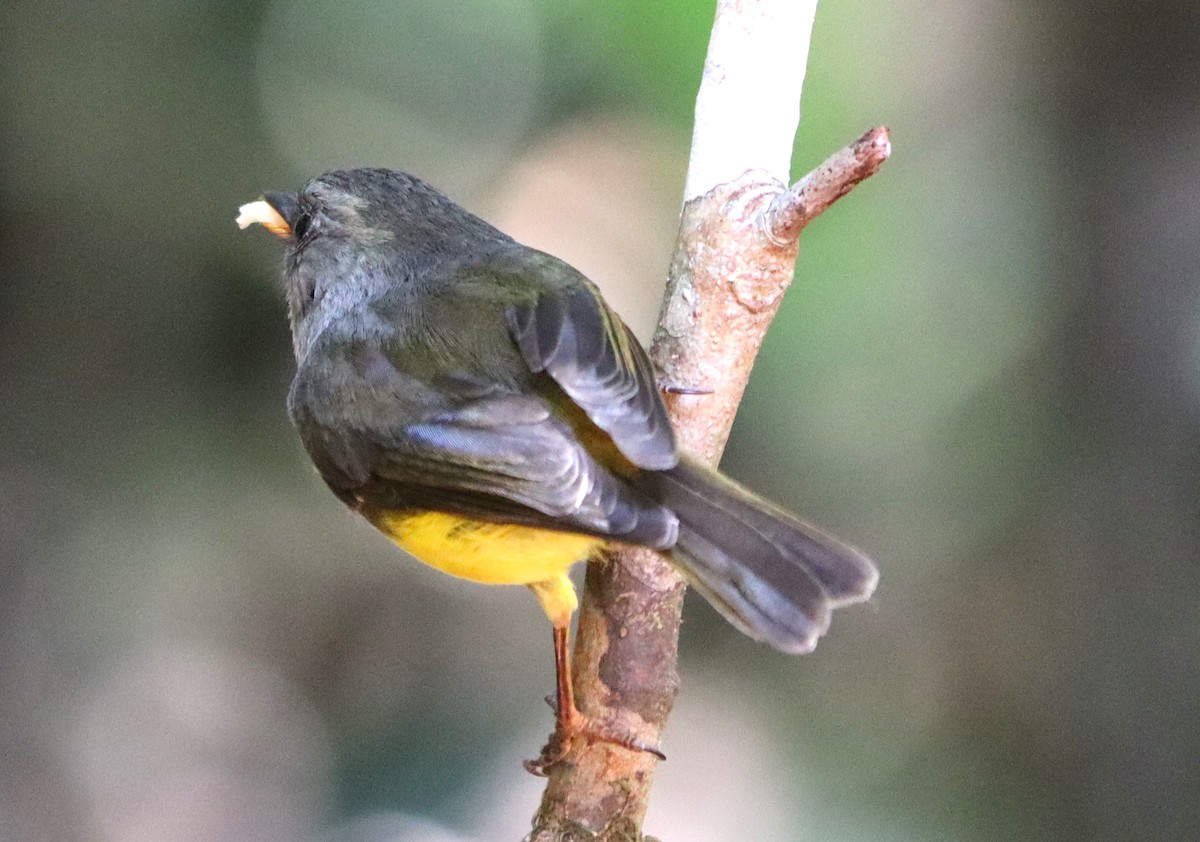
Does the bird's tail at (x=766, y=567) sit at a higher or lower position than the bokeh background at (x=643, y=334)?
lower

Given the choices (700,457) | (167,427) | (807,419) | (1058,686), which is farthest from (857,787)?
(167,427)

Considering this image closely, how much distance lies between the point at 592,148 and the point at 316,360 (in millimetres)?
1465

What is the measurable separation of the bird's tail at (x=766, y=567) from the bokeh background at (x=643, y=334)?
59.9 inches

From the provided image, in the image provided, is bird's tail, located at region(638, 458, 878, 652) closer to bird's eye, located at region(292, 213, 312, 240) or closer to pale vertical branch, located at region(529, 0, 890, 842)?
pale vertical branch, located at region(529, 0, 890, 842)

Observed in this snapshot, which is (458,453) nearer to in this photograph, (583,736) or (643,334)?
(583,736)

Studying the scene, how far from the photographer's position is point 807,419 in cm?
331

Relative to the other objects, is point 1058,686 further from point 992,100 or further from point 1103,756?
A: point 992,100

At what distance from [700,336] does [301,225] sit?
0.94 m

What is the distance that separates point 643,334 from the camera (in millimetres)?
3570

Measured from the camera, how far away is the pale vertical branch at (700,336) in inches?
78.5

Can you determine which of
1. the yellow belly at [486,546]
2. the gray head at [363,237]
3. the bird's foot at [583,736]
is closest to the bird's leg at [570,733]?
the bird's foot at [583,736]

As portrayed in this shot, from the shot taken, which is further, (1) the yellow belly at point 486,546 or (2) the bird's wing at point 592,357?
(1) the yellow belly at point 486,546

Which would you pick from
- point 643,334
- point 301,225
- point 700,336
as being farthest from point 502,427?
point 643,334

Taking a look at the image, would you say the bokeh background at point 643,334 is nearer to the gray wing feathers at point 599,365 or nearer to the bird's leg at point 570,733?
the gray wing feathers at point 599,365
